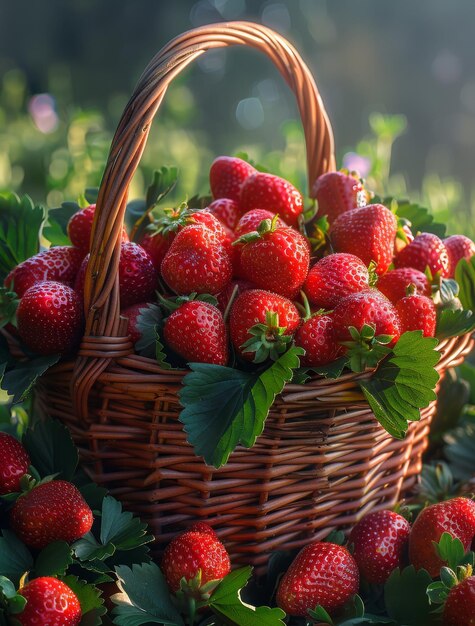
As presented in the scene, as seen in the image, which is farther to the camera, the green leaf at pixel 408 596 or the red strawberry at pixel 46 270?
the red strawberry at pixel 46 270

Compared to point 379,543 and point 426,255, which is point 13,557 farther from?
point 426,255

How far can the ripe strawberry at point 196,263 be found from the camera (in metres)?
0.73

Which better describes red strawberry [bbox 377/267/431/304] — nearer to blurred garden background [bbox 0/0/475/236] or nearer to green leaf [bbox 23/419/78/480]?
green leaf [bbox 23/419/78/480]

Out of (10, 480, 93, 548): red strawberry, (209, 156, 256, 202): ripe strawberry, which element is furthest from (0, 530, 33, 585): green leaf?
(209, 156, 256, 202): ripe strawberry

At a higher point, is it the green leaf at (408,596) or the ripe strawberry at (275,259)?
the ripe strawberry at (275,259)

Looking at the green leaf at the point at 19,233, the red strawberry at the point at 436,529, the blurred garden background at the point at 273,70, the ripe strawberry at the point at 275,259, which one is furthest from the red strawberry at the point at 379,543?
the blurred garden background at the point at 273,70

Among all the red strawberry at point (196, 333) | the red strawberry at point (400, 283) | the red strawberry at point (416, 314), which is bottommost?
the red strawberry at point (196, 333)

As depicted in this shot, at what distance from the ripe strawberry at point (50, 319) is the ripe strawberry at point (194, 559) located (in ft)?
0.70

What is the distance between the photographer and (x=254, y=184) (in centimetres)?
86

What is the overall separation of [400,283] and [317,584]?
0.31 meters

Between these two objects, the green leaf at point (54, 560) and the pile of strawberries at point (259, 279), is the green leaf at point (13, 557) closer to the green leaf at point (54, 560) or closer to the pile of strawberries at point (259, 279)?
the green leaf at point (54, 560)

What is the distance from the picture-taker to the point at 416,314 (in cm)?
74

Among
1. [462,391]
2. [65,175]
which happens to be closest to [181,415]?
[462,391]

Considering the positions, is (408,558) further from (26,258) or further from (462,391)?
(26,258)
